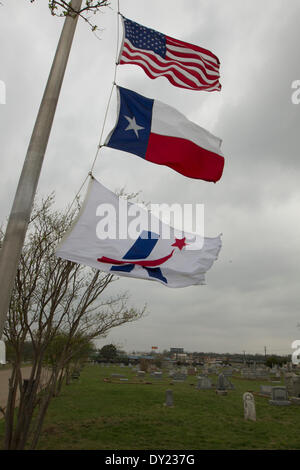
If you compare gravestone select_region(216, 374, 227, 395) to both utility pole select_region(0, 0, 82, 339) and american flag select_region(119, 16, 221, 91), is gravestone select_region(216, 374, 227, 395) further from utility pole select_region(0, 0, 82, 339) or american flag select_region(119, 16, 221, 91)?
utility pole select_region(0, 0, 82, 339)

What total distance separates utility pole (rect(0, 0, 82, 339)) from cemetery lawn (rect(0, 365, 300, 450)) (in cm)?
888

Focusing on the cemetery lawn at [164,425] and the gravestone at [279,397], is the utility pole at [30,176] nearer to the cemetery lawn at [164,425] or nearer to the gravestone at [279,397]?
the cemetery lawn at [164,425]

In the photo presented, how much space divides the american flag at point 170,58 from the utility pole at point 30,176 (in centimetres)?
191

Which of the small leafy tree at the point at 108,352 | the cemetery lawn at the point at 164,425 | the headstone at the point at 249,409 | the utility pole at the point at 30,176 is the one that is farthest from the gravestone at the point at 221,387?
the small leafy tree at the point at 108,352

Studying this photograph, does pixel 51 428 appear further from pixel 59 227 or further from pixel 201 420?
pixel 59 227

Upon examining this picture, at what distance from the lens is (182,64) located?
6.96 m

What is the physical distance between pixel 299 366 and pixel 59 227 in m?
68.7

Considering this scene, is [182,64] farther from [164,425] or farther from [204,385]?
[204,385]

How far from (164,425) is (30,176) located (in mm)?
12590

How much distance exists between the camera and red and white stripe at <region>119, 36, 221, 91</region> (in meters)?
6.30

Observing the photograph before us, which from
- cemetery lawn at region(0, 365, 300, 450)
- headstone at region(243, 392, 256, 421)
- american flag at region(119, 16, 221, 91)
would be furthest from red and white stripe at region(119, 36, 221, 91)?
headstone at region(243, 392, 256, 421)

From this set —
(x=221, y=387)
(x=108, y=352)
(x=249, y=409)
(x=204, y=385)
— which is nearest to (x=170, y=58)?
(x=249, y=409)

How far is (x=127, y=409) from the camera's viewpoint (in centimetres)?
1681
